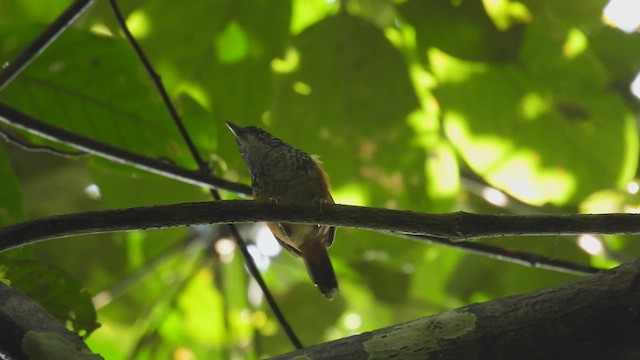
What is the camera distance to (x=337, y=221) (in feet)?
5.45

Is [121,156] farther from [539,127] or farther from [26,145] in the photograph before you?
[539,127]

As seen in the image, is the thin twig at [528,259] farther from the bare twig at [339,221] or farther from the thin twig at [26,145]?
the thin twig at [26,145]

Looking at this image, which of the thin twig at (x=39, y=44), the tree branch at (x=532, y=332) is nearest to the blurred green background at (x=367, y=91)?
the thin twig at (x=39, y=44)

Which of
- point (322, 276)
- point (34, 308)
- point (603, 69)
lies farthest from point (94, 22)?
point (603, 69)

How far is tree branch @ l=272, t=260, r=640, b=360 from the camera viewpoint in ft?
4.85

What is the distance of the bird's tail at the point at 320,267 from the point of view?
9.91ft

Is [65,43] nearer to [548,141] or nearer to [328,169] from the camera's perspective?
[328,169]

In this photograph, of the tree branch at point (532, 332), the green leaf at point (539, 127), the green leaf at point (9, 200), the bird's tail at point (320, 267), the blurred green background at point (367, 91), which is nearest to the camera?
the tree branch at point (532, 332)

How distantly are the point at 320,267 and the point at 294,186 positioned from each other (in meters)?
0.37

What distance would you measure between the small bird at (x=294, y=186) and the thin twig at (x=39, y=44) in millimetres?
816

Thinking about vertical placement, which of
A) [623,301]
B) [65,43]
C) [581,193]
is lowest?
[623,301]

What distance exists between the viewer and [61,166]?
138 inches

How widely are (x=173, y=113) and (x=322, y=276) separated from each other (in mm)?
955

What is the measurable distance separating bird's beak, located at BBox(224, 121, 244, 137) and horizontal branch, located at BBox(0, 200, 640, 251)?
1047mm
